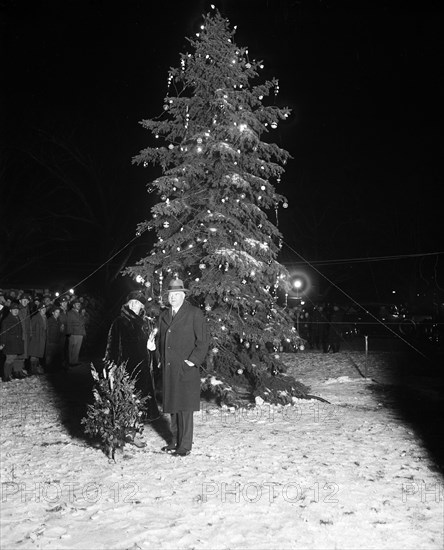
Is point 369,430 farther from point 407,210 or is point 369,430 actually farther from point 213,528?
point 407,210

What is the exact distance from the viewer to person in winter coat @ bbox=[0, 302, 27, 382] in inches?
506

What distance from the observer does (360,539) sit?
4.29 metres

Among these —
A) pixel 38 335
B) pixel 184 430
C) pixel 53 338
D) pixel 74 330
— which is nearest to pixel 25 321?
pixel 38 335

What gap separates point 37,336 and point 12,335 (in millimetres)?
916

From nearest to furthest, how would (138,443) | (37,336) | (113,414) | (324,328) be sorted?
1. (113,414)
2. (138,443)
3. (37,336)
4. (324,328)

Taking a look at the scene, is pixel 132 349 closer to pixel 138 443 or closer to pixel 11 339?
pixel 138 443

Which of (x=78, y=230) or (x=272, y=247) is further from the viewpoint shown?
(x=78, y=230)

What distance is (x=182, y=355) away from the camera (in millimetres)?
6734

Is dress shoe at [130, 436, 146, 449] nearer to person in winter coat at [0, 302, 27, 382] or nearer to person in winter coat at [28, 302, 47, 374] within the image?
person in winter coat at [0, 302, 27, 382]

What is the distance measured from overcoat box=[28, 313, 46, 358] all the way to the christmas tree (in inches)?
181

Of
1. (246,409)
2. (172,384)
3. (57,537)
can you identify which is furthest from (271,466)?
(246,409)

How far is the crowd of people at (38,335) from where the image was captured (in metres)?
13.1

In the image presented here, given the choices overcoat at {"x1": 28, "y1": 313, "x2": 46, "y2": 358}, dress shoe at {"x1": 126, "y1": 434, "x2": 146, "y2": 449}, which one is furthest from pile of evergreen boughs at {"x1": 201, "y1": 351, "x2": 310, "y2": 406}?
overcoat at {"x1": 28, "y1": 313, "x2": 46, "y2": 358}

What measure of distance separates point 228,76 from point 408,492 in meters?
7.72
